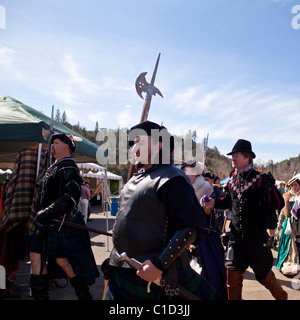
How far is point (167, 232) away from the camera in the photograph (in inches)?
70.1

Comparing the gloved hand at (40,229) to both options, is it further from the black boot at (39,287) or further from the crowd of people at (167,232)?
the black boot at (39,287)

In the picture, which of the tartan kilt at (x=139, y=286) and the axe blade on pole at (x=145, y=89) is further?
the axe blade on pole at (x=145, y=89)

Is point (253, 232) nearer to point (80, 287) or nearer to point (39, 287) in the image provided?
point (80, 287)

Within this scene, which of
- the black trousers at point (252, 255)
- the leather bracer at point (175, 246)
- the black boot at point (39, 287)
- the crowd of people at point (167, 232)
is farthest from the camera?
the black boot at point (39, 287)

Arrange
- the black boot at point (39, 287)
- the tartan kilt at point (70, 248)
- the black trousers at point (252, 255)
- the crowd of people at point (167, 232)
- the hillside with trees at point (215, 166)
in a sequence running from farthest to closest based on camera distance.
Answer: the hillside with trees at point (215, 166) < the tartan kilt at point (70, 248) < the black boot at point (39, 287) < the black trousers at point (252, 255) < the crowd of people at point (167, 232)

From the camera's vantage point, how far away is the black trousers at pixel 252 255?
2.90 m

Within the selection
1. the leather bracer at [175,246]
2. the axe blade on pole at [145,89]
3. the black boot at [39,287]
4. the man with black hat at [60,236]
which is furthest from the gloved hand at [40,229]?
the leather bracer at [175,246]

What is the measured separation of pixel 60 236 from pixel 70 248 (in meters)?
0.17

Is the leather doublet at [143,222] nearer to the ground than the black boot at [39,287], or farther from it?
farther from it

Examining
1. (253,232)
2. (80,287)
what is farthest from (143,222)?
(80,287)

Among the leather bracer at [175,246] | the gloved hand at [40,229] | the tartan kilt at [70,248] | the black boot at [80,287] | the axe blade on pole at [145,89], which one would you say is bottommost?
the black boot at [80,287]

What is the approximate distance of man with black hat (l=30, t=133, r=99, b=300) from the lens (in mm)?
3061

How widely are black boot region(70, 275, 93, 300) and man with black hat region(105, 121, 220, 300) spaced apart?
145cm

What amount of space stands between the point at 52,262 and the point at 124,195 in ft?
6.97
